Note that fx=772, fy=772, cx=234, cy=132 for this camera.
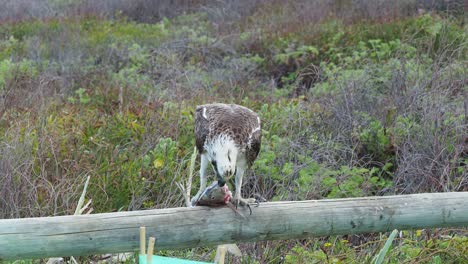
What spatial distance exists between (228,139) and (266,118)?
3.95 meters

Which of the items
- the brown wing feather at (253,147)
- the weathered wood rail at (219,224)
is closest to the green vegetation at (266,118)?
the weathered wood rail at (219,224)

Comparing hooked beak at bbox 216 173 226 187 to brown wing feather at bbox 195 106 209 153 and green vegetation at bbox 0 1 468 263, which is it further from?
green vegetation at bbox 0 1 468 263

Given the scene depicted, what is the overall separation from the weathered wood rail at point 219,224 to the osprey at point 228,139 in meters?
0.16

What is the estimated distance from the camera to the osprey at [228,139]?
352 centimetres

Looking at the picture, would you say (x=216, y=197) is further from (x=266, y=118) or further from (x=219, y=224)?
(x=266, y=118)

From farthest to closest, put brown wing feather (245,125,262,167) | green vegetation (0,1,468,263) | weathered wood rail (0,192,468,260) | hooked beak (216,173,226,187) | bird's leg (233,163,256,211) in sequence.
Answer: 1. green vegetation (0,1,468,263)
2. brown wing feather (245,125,262,167)
3. bird's leg (233,163,256,211)
4. hooked beak (216,173,226,187)
5. weathered wood rail (0,192,468,260)

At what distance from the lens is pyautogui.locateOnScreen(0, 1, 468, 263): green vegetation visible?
5.52 metres

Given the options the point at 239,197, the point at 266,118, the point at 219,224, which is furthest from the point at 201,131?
the point at 266,118

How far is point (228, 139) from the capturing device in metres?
3.60

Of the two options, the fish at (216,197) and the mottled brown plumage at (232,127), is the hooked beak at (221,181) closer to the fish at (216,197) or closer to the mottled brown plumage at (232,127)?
the fish at (216,197)

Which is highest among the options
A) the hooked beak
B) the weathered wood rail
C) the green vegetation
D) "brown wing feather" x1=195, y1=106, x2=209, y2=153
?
"brown wing feather" x1=195, y1=106, x2=209, y2=153

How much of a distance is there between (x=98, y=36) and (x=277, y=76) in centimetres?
357

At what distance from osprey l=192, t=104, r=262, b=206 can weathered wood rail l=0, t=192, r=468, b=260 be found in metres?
0.16

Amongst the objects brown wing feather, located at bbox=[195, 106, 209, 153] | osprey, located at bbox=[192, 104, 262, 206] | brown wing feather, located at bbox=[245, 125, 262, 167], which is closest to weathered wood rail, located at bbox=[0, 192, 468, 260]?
osprey, located at bbox=[192, 104, 262, 206]
